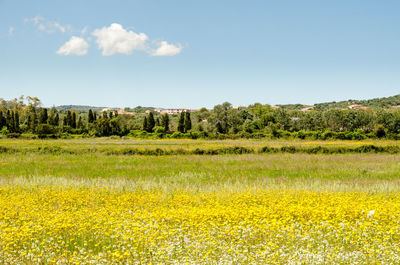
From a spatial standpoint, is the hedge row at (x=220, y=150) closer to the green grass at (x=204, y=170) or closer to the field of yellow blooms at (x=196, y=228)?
the green grass at (x=204, y=170)

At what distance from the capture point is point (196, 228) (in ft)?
31.9

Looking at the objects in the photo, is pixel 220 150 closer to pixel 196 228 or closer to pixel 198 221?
pixel 198 221

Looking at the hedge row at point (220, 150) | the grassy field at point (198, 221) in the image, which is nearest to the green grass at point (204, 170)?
the grassy field at point (198, 221)

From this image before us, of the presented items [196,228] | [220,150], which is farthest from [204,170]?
[196,228]

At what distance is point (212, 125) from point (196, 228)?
91.6 meters

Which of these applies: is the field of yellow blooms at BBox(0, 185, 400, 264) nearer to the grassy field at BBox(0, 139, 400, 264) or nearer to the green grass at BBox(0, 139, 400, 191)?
the grassy field at BBox(0, 139, 400, 264)

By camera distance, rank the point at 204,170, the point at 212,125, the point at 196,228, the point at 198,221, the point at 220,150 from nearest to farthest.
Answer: the point at 196,228
the point at 198,221
the point at 204,170
the point at 220,150
the point at 212,125

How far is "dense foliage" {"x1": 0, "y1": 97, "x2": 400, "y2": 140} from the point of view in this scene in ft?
232

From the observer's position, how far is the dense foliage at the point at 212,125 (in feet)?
232

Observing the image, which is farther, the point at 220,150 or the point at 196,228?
the point at 220,150

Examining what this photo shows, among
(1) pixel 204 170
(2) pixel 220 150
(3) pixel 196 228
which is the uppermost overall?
(3) pixel 196 228

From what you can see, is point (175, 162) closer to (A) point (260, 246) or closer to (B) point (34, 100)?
(A) point (260, 246)

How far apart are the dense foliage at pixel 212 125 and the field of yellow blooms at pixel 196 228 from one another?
5355cm

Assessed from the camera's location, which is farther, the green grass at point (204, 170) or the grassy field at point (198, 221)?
the green grass at point (204, 170)
